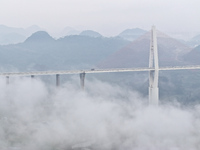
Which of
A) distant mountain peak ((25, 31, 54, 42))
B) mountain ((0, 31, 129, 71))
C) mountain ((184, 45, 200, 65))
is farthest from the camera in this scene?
distant mountain peak ((25, 31, 54, 42))

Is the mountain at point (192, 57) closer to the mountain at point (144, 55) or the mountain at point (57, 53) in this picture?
the mountain at point (144, 55)

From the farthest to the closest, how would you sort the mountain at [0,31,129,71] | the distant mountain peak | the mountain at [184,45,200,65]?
the distant mountain peak → the mountain at [0,31,129,71] → the mountain at [184,45,200,65]

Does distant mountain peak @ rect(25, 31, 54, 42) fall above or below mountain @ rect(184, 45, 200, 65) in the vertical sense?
above

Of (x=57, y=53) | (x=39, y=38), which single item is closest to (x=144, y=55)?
(x=57, y=53)

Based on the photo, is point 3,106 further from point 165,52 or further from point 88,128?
point 165,52

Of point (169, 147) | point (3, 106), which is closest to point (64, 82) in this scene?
point (3, 106)

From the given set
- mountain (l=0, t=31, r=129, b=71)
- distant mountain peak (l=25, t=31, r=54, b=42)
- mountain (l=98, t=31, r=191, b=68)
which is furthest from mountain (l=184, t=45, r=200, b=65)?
distant mountain peak (l=25, t=31, r=54, b=42)

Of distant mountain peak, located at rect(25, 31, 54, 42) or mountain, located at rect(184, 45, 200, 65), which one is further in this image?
distant mountain peak, located at rect(25, 31, 54, 42)

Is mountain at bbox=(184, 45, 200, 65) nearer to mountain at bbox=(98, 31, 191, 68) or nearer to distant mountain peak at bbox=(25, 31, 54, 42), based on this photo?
mountain at bbox=(98, 31, 191, 68)
